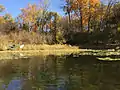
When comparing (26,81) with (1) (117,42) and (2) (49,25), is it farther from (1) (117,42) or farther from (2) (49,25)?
(2) (49,25)

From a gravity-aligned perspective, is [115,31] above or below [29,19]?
below

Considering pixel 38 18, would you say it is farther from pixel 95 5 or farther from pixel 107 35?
pixel 107 35

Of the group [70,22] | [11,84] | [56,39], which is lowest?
[11,84]

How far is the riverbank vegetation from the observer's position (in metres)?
47.6

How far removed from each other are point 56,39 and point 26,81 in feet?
127

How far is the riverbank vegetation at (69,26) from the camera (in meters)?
47.6

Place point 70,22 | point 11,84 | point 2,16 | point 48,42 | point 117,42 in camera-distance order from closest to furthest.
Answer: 1. point 11,84
2. point 117,42
3. point 48,42
4. point 70,22
5. point 2,16

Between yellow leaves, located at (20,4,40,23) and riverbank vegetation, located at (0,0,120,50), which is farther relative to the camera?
yellow leaves, located at (20,4,40,23)

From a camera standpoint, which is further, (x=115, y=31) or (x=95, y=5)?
(x=95, y=5)

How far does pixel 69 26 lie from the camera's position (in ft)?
207

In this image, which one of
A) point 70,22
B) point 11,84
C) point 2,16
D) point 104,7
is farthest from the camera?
point 2,16

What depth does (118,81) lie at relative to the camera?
540 inches

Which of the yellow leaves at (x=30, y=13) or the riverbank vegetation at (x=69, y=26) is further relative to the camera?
the yellow leaves at (x=30, y=13)

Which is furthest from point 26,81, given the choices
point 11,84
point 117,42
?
point 117,42
